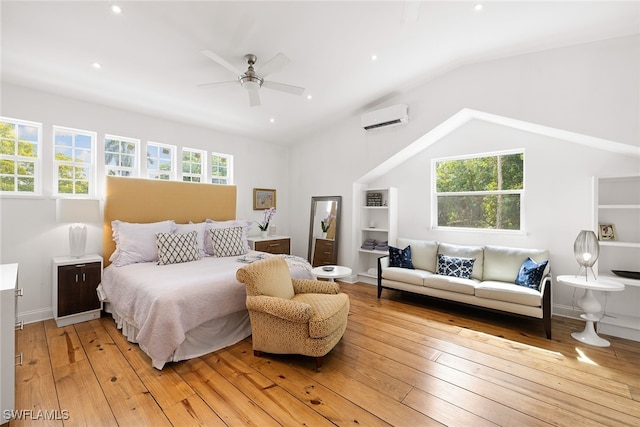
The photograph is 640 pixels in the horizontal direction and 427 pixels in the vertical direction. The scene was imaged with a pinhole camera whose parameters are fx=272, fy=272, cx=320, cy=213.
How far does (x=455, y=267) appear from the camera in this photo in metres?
3.77

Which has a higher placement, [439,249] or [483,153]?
[483,153]

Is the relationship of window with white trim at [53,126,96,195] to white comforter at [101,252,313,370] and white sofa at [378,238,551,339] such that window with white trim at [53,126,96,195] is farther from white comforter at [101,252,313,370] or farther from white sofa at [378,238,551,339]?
white sofa at [378,238,551,339]

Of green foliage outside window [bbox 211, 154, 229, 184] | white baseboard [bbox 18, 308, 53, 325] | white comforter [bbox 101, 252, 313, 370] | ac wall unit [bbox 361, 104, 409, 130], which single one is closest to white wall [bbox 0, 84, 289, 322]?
white baseboard [bbox 18, 308, 53, 325]

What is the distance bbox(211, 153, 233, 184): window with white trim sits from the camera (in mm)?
4910

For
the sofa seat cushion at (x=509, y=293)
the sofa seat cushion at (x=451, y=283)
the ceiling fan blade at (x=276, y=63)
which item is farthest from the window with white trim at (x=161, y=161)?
the sofa seat cushion at (x=509, y=293)

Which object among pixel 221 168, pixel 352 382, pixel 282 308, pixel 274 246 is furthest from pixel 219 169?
pixel 352 382

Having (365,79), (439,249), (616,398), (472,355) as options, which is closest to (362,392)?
(472,355)

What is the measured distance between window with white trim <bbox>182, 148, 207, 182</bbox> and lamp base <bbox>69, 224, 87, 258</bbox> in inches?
63.3

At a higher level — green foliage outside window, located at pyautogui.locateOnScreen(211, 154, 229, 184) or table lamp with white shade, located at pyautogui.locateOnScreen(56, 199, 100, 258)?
green foliage outside window, located at pyautogui.locateOnScreen(211, 154, 229, 184)

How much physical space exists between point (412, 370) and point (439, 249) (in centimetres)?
226

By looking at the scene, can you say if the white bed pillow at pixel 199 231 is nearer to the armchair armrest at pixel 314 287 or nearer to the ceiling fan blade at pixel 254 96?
the armchair armrest at pixel 314 287

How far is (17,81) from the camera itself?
9.90 ft

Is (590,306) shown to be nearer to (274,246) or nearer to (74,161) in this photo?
(274,246)

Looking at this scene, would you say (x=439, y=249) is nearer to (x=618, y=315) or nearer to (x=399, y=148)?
(x=399, y=148)
